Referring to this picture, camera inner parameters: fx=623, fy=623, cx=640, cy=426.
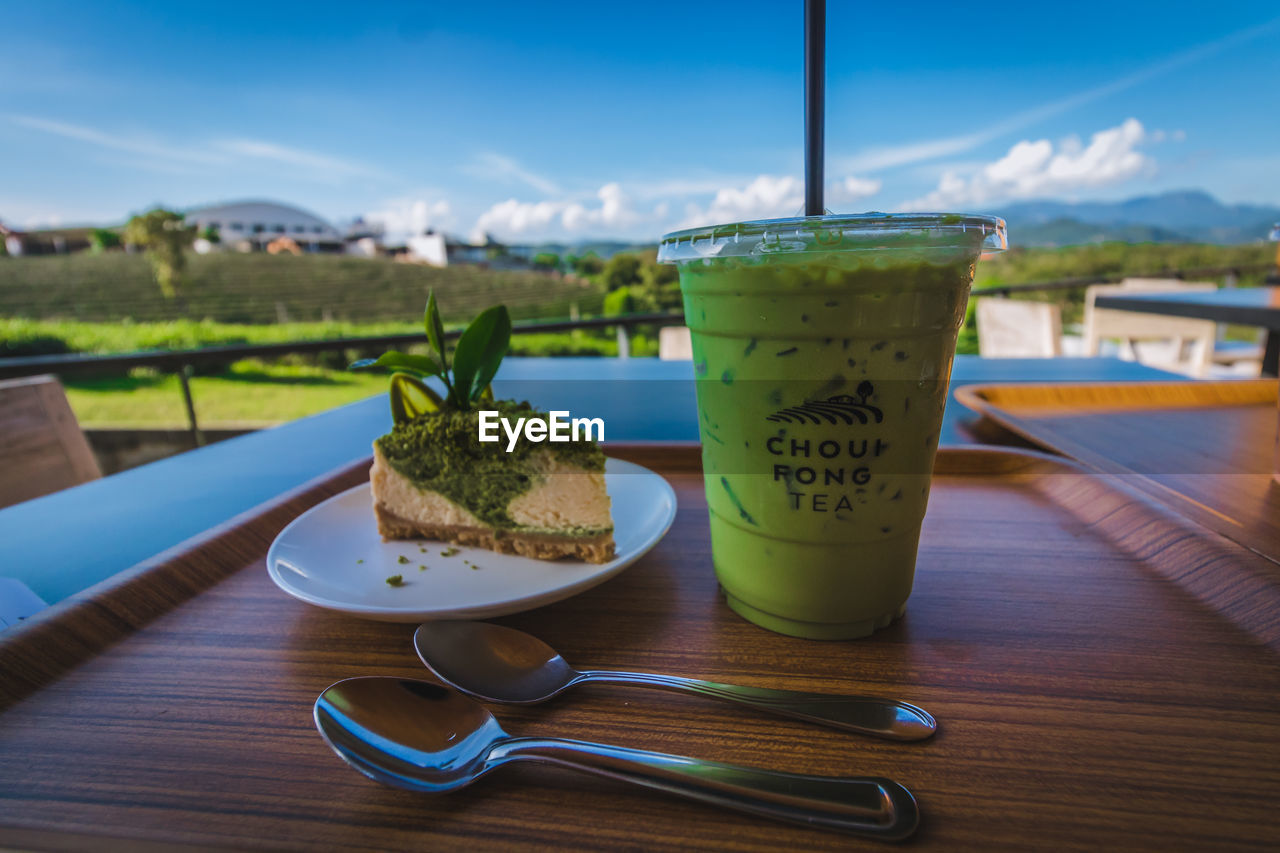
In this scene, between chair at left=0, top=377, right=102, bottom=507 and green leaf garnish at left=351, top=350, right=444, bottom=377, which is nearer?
green leaf garnish at left=351, top=350, right=444, bottom=377

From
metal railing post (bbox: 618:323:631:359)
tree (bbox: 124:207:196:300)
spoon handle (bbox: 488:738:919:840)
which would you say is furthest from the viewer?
tree (bbox: 124:207:196:300)

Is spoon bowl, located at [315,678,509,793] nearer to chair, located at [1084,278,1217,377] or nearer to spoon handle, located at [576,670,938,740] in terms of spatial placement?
spoon handle, located at [576,670,938,740]

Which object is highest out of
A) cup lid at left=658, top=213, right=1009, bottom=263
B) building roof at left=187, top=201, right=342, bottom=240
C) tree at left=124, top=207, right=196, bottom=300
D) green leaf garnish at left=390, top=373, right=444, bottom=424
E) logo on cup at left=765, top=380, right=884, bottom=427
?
building roof at left=187, top=201, right=342, bottom=240

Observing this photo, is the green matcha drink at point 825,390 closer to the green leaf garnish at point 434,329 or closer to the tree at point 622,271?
the green leaf garnish at point 434,329

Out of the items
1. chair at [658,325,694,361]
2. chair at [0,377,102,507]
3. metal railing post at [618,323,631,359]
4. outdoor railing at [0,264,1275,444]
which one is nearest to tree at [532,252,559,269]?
chair at [658,325,694,361]

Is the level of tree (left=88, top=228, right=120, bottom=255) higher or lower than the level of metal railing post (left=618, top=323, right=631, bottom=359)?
higher

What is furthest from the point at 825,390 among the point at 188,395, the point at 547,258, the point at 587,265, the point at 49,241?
the point at 49,241
